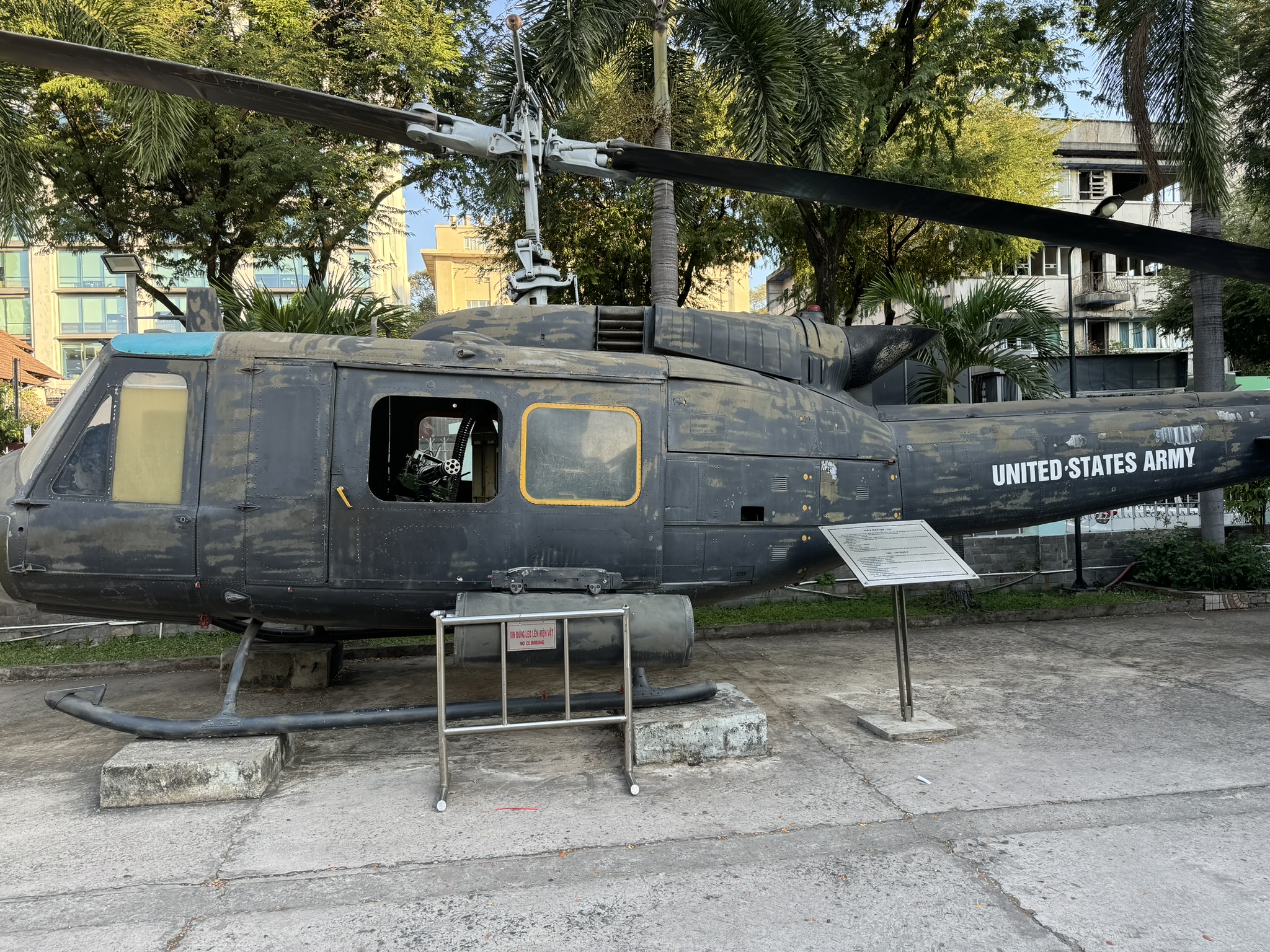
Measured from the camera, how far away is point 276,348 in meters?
5.42

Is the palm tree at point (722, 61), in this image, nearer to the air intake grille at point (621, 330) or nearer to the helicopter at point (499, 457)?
the helicopter at point (499, 457)

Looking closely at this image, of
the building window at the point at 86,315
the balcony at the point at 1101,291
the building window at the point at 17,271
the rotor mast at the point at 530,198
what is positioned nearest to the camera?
the rotor mast at the point at 530,198

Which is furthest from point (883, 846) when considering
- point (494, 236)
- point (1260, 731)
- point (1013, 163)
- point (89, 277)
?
point (89, 277)

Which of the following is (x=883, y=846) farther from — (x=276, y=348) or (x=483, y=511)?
(x=276, y=348)

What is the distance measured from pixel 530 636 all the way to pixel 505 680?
33cm

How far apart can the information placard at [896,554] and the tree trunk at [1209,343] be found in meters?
7.53

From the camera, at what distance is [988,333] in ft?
33.1

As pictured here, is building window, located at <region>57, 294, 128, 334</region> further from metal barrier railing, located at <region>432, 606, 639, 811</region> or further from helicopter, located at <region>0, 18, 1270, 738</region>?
metal barrier railing, located at <region>432, 606, 639, 811</region>

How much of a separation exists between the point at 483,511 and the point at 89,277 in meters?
61.1

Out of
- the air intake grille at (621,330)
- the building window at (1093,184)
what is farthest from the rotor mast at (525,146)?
the building window at (1093,184)

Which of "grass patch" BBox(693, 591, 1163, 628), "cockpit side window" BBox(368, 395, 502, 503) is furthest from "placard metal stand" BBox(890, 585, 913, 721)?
"grass patch" BBox(693, 591, 1163, 628)

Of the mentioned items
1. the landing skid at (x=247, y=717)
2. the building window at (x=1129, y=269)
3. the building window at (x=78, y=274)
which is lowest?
the landing skid at (x=247, y=717)

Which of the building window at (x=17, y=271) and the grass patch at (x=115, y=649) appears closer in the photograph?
the grass patch at (x=115, y=649)

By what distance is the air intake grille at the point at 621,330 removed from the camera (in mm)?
6254
